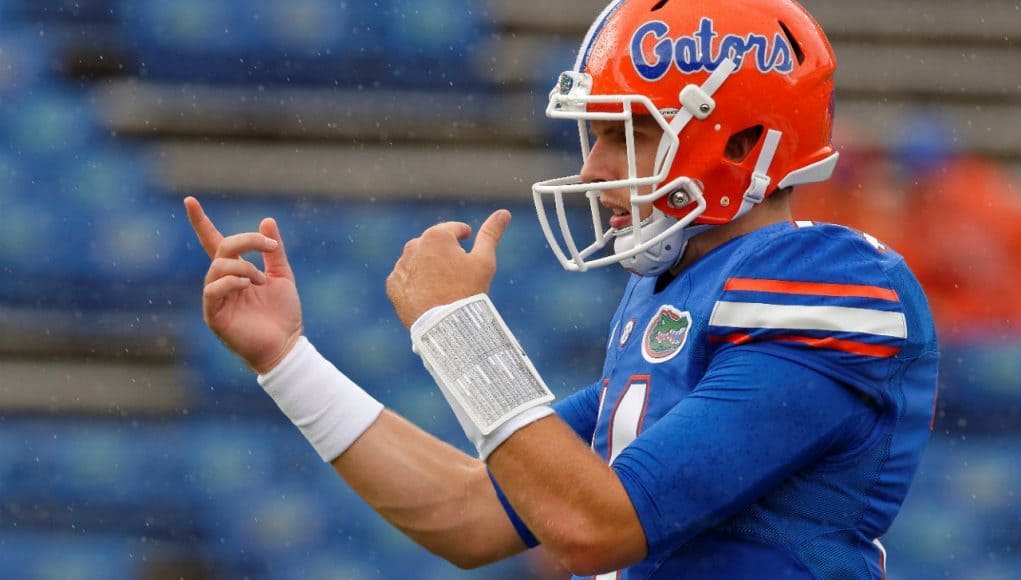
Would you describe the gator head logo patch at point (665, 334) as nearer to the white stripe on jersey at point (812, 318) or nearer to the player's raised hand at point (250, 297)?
the white stripe on jersey at point (812, 318)

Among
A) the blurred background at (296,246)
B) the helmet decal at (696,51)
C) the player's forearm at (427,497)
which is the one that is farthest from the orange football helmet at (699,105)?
the blurred background at (296,246)

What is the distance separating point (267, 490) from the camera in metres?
3.78

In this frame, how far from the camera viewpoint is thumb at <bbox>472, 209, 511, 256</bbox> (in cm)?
159

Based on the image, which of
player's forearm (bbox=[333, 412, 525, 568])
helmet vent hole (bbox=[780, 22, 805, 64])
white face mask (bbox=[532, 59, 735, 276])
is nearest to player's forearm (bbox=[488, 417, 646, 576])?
white face mask (bbox=[532, 59, 735, 276])

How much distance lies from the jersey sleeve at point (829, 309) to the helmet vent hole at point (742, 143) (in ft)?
0.57

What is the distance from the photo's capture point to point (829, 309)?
4.89ft

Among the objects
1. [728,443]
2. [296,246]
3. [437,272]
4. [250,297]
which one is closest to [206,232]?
[250,297]

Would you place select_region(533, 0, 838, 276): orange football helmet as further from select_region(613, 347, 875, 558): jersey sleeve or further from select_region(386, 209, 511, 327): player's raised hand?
select_region(613, 347, 875, 558): jersey sleeve

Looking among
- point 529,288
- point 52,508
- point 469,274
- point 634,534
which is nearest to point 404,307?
point 469,274

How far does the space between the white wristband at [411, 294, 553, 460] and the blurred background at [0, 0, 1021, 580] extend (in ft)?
7.47

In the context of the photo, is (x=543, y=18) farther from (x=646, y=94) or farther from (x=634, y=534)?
(x=634, y=534)

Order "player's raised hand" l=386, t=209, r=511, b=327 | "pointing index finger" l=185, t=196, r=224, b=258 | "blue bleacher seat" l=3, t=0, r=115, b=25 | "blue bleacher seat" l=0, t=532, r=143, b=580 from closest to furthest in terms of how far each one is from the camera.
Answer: "player's raised hand" l=386, t=209, r=511, b=327
"pointing index finger" l=185, t=196, r=224, b=258
"blue bleacher seat" l=0, t=532, r=143, b=580
"blue bleacher seat" l=3, t=0, r=115, b=25

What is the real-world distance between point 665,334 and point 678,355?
0.15ft

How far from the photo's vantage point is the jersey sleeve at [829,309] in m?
1.48
